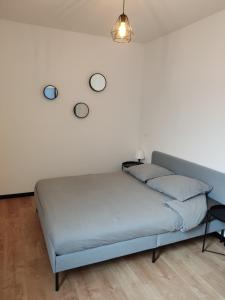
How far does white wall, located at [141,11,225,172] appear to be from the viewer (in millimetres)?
2797

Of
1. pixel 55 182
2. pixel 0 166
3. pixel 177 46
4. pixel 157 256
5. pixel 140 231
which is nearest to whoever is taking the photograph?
pixel 140 231

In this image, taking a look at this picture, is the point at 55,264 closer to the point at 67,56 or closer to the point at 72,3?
the point at 72,3

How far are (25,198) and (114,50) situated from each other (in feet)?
9.33

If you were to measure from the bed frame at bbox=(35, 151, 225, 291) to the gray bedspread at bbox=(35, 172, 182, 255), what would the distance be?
67 millimetres

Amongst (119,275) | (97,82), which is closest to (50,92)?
(97,82)

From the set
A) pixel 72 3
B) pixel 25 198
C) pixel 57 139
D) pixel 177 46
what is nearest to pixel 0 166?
pixel 25 198

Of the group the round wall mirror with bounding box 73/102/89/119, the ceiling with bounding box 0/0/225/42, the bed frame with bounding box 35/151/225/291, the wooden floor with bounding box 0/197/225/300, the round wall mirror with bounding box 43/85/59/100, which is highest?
the ceiling with bounding box 0/0/225/42

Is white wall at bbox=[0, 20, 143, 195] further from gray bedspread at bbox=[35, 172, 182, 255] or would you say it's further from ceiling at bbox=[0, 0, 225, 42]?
gray bedspread at bbox=[35, 172, 182, 255]

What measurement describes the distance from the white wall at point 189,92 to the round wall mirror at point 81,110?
42.9 inches

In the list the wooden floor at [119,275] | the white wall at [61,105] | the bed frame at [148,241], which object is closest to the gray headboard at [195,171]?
the bed frame at [148,241]

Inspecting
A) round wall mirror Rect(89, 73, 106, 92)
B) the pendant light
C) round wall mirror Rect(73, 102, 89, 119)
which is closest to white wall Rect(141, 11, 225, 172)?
round wall mirror Rect(89, 73, 106, 92)

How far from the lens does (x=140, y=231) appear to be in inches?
86.4

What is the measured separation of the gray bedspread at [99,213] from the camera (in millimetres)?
1997

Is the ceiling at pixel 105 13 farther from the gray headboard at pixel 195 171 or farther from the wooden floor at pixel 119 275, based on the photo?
the wooden floor at pixel 119 275
